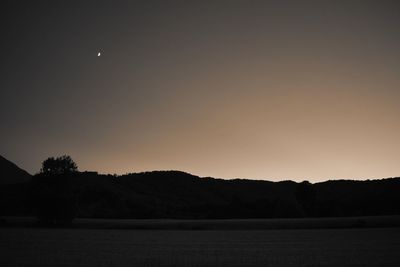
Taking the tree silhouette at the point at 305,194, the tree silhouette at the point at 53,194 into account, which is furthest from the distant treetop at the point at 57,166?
the tree silhouette at the point at 305,194

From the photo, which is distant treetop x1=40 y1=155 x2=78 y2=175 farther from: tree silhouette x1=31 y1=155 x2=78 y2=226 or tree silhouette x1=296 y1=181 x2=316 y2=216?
tree silhouette x1=296 y1=181 x2=316 y2=216

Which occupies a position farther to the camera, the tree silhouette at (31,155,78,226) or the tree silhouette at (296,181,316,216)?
the tree silhouette at (296,181,316,216)

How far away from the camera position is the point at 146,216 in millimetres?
101375

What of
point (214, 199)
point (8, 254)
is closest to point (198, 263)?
point (8, 254)

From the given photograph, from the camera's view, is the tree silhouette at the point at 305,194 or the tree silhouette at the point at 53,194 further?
the tree silhouette at the point at 305,194

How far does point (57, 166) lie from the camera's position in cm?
7006

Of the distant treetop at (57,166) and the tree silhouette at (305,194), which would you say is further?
the tree silhouette at (305,194)

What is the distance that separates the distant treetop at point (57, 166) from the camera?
228ft

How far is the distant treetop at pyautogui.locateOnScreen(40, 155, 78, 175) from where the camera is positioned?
6950 centimetres

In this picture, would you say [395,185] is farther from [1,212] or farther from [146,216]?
[1,212]

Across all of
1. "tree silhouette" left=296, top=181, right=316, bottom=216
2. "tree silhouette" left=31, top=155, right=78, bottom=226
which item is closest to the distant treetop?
"tree silhouette" left=31, top=155, right=78, bottom=226

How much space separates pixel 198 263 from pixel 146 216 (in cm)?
7944

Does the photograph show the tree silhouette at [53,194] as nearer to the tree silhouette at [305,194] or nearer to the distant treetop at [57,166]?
the distant treetop at [57,166]

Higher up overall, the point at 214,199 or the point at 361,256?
the point at 214,199
